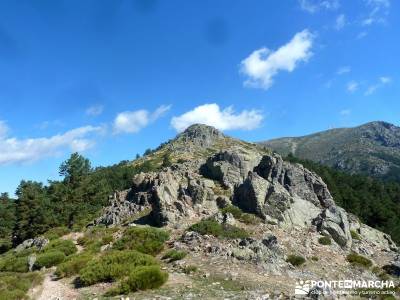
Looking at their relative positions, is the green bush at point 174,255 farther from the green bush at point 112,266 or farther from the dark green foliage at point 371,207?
the dark green foliage at point 371,207

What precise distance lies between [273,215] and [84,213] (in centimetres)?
3343

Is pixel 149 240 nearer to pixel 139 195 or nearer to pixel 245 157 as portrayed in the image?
pixel 139 195

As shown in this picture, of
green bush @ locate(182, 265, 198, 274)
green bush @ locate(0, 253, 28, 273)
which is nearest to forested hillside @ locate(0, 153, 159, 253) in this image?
green bush @ locate(0, 253, 28, 273)

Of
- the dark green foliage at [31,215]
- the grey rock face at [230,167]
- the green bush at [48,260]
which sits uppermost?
the grey rock face at [230,167]

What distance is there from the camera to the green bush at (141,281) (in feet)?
74.9

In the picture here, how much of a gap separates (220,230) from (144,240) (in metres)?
6.60

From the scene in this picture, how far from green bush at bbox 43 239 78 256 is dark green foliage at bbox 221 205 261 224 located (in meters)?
15.4

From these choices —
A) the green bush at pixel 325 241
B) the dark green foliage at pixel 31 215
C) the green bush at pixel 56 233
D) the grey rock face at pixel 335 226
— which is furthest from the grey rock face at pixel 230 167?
the dark green foliage at pixel 31 215

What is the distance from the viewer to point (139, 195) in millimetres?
52156

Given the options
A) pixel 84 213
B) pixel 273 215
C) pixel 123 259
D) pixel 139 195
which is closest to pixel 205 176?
pixel 139 195

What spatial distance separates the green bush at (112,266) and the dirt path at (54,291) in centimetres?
123

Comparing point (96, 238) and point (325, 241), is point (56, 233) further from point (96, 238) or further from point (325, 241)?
point (325, 241)

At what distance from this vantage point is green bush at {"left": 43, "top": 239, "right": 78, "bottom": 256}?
3781cm

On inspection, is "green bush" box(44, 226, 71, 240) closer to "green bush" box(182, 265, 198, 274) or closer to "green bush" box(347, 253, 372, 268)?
"green bush" box(182, 265, 198, 274)
